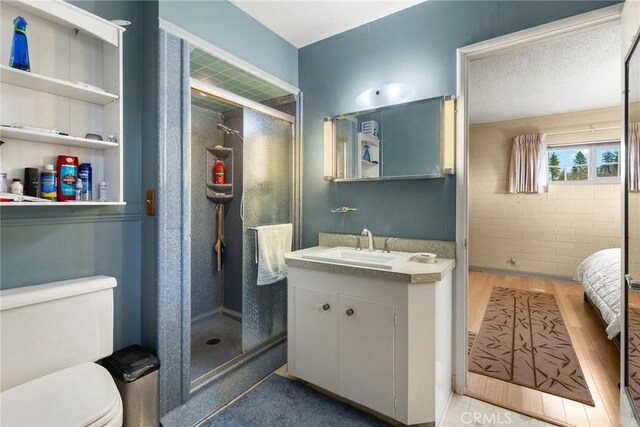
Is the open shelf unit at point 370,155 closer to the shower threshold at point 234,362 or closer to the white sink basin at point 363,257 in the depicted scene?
the white sink basin at point 363,257

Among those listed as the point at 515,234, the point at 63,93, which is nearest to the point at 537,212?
the point at 515,234

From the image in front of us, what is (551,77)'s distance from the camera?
3152 millimetres

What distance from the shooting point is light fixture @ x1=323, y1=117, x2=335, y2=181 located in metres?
2.28

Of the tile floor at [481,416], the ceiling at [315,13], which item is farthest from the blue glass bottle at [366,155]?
the tile floor at [481,416]

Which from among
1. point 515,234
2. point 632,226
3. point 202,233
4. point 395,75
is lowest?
point 515,234

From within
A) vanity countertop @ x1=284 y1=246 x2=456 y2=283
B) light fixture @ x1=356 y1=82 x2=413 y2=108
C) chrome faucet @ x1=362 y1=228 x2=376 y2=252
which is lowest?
vanity countertop @ x1=284 y1=246 x2=456 y2=283

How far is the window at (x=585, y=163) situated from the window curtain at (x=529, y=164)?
16cm

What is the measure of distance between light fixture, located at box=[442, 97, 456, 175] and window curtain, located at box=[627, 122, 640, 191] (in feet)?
2.47

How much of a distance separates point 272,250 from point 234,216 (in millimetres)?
517

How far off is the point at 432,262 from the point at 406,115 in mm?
975

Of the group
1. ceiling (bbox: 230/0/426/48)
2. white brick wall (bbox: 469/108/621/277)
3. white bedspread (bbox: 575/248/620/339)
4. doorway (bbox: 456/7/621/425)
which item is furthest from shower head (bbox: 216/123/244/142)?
white brick wall (bbox: 469/108/621/277)

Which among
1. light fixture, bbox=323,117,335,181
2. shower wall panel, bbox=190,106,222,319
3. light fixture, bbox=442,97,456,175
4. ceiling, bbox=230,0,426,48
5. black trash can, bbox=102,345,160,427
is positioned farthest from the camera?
shower wall panel, bbox=190,106,222,319

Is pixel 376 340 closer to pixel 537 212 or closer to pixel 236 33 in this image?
pixel 236 33

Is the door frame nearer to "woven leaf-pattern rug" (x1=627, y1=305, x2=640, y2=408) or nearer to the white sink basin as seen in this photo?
the white sink basin
